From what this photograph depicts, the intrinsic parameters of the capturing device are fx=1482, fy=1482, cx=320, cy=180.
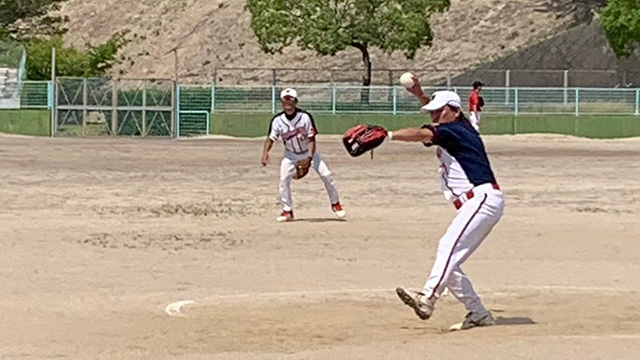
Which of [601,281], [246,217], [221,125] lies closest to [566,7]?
[221,125]

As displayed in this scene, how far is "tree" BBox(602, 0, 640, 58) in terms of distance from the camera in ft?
203

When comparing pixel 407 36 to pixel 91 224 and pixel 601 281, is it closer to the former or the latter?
pixel 91 224

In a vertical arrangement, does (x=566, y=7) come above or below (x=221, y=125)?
above

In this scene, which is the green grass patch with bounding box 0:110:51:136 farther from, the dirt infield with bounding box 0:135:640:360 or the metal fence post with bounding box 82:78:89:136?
the dirt infield with bounding box 0:135:640:360

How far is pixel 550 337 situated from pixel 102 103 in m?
42.9

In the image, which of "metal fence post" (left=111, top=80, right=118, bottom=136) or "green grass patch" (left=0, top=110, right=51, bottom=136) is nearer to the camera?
"metal fence post" (left=111, top=80, right=118, bottom=136)

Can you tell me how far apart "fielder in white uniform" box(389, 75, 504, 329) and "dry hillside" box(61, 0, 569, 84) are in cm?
5684

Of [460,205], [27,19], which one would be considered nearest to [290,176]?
[460,205]

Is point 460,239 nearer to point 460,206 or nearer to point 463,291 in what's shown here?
point 460,206

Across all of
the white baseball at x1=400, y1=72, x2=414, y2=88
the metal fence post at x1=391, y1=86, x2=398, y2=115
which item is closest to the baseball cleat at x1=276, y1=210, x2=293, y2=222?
the white baseball at x1=400, y1=72, x2=414, y2=88

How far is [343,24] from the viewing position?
208 ft

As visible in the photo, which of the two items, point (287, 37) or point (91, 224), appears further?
point (287, 37)

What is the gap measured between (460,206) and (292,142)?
9137mm

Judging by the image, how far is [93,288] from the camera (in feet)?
43.7
